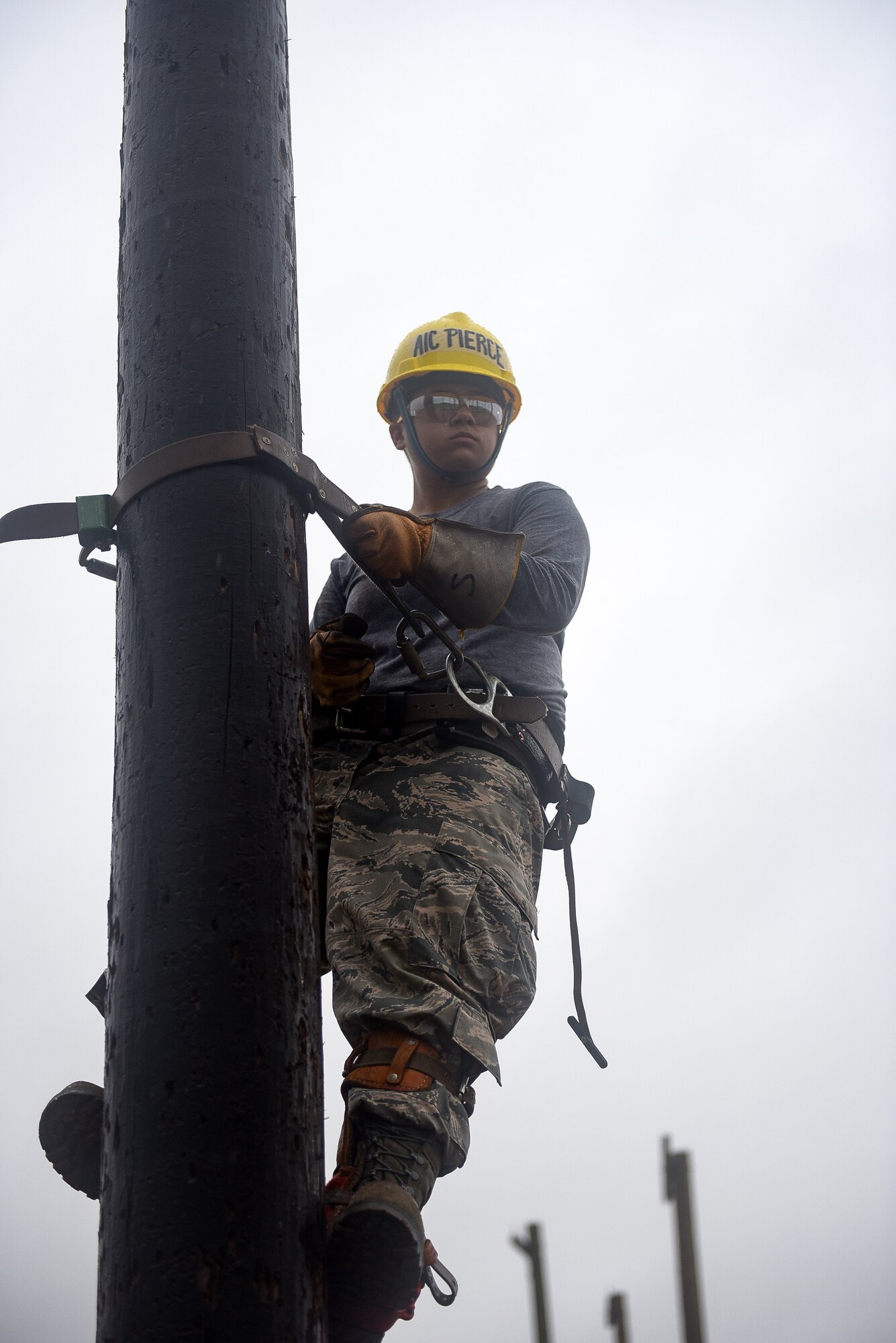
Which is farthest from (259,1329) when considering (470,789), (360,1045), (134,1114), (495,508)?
(495,508)

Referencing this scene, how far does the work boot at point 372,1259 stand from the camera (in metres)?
1.95

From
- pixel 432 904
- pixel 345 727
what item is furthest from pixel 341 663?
pixel 432 904

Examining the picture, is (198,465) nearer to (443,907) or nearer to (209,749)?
(209,749)

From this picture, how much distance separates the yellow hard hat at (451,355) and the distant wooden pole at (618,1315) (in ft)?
23.8

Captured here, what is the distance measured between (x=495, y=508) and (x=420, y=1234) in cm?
202

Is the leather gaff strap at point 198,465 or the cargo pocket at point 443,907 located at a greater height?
the leather gaff strap at point 198,465

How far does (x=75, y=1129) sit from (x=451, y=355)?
7.93 ft

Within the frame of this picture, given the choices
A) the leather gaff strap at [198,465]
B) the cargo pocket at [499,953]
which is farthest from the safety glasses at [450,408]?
the cargo pocket at [499,953]

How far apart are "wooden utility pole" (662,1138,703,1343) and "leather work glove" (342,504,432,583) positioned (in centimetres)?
367

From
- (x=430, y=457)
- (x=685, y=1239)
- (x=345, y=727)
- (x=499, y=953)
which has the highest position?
(x=430, y=457)

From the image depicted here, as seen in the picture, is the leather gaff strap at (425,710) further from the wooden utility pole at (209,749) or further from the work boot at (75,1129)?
the work boot at (75,1129)

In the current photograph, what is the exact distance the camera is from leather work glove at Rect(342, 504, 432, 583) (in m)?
2.61

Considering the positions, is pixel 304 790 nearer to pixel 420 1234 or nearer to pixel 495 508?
pixel 420 1234

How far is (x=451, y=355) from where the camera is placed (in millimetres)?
3814
